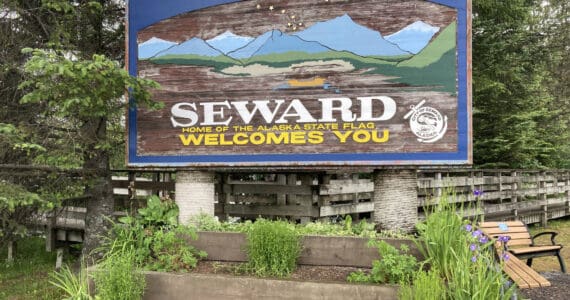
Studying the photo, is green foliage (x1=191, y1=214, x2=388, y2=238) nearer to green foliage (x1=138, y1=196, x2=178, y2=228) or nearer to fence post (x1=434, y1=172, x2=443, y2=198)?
green foliage (x1=138, y1=196, x2=178, y2=228)

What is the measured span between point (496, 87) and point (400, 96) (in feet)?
30.8

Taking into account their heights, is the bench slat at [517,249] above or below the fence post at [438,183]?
below

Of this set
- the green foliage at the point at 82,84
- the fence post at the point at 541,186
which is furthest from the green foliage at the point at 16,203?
the fence post at the point at 541,186

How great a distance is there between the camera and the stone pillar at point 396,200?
5.14m

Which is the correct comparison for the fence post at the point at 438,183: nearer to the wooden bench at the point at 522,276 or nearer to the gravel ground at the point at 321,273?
the gravel ground at the point at 321,273

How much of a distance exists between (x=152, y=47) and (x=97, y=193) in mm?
2279

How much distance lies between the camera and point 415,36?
509 cm

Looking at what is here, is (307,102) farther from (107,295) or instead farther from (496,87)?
(496,87)

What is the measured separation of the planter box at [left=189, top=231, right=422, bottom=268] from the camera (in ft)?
15.4

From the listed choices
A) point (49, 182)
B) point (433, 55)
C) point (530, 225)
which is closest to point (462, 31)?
point (433, 55)

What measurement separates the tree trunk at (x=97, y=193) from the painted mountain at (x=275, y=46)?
220cm

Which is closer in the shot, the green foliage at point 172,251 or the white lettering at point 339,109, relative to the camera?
the green foliage at point 172,251

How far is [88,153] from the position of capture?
634cm

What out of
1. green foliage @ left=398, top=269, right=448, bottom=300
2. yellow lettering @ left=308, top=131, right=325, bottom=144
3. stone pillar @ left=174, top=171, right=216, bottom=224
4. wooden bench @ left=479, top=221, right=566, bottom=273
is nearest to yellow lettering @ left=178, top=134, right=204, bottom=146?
stone pillar @ left=174, top=171, right=216, bottom=224
